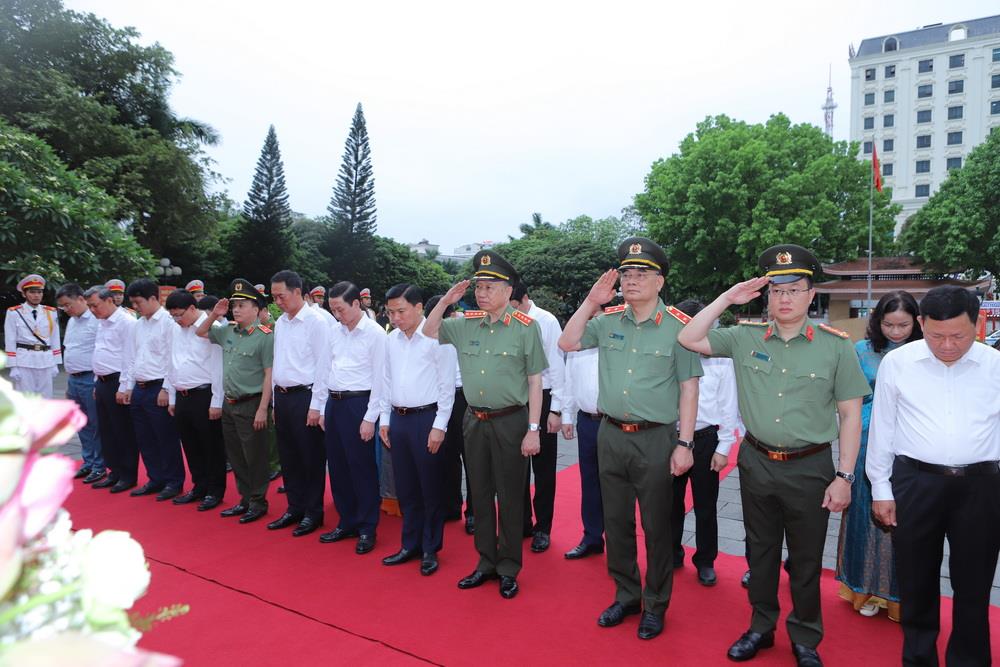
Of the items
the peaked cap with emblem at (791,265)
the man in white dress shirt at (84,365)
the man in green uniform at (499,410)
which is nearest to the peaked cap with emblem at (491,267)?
the man in green uniform at (499,410)

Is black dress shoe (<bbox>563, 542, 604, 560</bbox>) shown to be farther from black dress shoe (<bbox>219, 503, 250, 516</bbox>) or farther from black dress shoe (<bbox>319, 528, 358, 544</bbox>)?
black dress shoe (<bbox>219, 503, 250, 516</bbox>)

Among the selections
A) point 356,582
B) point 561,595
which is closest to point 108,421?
point 356,582

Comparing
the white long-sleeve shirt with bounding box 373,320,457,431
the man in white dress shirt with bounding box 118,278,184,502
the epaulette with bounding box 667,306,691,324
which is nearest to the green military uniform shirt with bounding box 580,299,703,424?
the epaulette with bounding box 667,306,691,324

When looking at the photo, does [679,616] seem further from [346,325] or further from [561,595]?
[346,325]

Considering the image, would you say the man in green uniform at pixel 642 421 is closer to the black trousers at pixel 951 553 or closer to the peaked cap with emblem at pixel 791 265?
the peaked cap with emblem at pixel 791 265

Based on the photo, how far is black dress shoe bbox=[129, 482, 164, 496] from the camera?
4582 millimetres

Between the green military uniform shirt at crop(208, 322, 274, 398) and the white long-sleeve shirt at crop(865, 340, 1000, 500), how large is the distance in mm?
3252

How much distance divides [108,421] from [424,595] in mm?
3127

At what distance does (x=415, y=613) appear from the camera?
9.16 feet

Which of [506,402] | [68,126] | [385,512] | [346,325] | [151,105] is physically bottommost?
[385,512]

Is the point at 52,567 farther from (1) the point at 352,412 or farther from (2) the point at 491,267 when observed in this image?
(1) the point at 352,412

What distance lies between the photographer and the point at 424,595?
2979 millimetres

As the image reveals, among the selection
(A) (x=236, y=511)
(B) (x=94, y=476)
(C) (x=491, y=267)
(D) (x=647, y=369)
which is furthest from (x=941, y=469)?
(B) (x=94, y=476)

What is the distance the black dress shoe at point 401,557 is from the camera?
335cm
